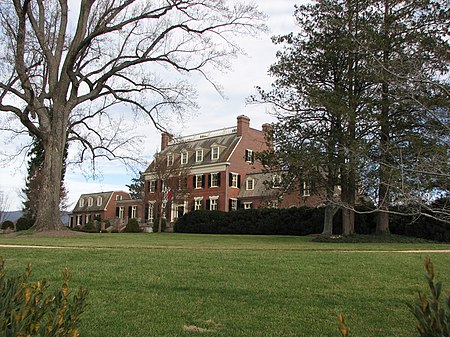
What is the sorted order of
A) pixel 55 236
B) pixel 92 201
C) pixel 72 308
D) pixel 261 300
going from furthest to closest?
pixel 92 201 < pixel 55 236 < pixel 261 300 < pixel 72 308

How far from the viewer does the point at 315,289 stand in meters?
6.91

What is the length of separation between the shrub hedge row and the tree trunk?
52.8 ft

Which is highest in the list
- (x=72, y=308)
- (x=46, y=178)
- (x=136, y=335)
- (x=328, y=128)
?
(x=328, y=128)

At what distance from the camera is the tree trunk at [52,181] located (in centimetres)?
2188

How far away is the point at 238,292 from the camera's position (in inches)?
262

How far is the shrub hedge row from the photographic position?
25078 millimetres

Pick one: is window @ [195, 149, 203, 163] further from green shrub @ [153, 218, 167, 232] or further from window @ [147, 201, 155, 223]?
green shrub @ [153, 218, 167, 232]

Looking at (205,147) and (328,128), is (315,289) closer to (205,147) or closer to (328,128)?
(328,128)

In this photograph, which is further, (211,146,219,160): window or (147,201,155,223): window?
(147,201,155,223): window

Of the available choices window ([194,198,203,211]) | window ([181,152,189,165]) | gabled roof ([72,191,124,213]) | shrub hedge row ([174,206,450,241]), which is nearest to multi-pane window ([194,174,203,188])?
window ([194,198,203,211])

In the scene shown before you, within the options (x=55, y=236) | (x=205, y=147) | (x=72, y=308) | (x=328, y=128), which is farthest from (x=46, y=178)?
(x=205, y=147)

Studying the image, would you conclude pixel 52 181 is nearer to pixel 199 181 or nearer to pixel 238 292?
pixel 238 292

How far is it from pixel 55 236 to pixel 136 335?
666 inches

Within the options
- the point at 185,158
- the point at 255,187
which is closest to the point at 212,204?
the point at 255,187
